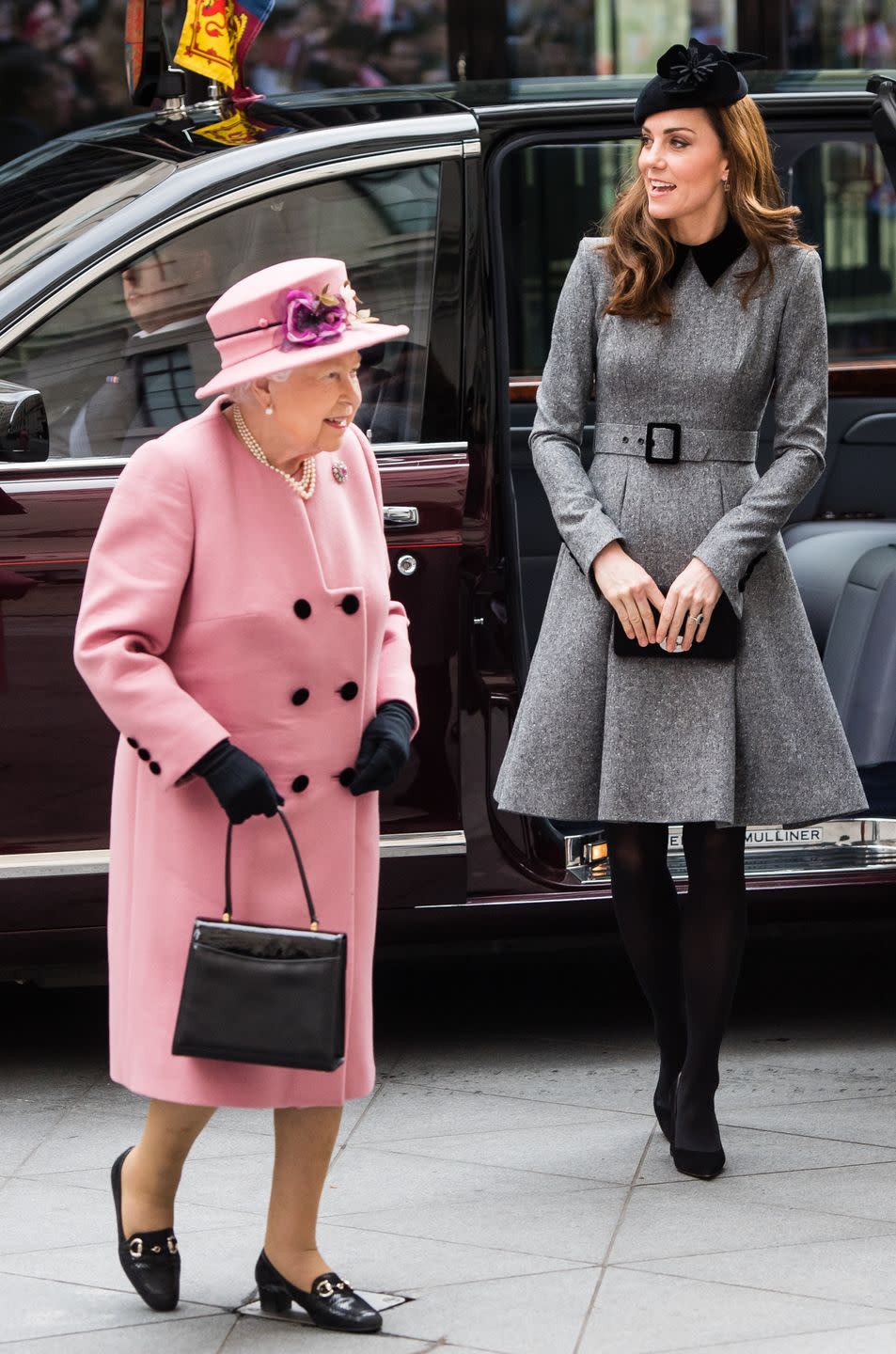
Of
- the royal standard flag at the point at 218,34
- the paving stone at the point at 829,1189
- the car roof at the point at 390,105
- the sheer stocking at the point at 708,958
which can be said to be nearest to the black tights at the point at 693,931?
the sheer stocking at the point at 708,958

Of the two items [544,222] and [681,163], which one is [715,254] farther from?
[544,222]

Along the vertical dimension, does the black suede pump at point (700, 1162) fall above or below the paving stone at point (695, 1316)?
below

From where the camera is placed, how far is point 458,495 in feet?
13.2

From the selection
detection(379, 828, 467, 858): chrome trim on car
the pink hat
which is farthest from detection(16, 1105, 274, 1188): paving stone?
the pink hat

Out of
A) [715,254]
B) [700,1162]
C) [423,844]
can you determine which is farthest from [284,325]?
[700,1162]

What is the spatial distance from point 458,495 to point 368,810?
114cm

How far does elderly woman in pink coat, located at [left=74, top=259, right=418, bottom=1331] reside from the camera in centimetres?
284

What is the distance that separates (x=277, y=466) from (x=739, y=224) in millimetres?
1108

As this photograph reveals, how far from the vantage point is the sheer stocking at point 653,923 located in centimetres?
375

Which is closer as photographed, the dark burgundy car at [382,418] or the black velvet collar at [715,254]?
the black velvet collar at [715,254]

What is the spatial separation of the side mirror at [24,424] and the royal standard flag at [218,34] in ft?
3.60

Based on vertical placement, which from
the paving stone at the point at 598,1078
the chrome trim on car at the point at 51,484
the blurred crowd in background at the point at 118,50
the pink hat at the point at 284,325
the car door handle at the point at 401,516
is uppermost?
the blurred crowd in background at the point at 118,50

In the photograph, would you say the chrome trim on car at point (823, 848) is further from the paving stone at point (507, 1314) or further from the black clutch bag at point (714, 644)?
the paving stone at point (507, 1314)

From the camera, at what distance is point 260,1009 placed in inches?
111
